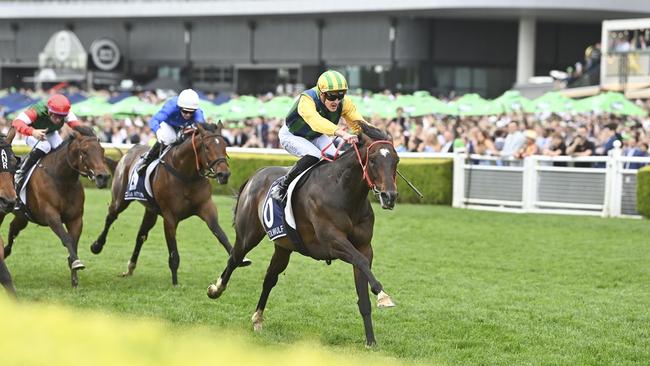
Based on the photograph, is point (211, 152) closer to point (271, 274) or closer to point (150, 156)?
point (150, 156)

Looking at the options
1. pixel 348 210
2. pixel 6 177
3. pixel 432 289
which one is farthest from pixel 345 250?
pixel 432 289

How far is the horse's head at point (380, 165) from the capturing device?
6738mm

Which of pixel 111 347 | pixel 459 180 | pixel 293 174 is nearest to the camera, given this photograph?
pixel 111 347

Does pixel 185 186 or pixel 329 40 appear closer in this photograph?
pixel 185 186

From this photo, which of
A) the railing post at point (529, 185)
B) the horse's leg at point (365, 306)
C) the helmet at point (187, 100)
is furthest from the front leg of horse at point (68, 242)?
the railing post at point (529, 185)

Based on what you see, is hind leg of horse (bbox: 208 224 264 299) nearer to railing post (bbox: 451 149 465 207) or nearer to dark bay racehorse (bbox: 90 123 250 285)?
dark bay racehorse (bbox: 90 123 250 285)

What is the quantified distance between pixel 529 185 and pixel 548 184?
317 millimetres

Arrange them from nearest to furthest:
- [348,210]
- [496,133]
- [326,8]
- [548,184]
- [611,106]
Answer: [348,210], [548,184], [496,133], [611,106], [326,8]

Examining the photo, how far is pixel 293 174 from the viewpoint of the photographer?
754 cm

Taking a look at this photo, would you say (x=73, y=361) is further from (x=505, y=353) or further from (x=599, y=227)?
(x=599, y=227)

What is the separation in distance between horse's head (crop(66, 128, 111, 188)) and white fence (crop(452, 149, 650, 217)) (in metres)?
9.10

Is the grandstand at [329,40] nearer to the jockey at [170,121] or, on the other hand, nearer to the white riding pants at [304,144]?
the jockey at [170,121]

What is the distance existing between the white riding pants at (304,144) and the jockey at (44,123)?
267cm

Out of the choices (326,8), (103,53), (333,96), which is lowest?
(333,96)
